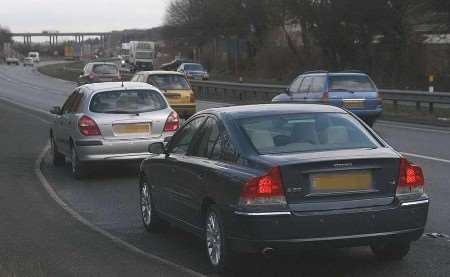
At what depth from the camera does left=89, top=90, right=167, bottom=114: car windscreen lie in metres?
13.5

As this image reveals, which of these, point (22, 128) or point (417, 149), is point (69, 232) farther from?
point (22, 128)

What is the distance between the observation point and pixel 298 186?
21.0 feet

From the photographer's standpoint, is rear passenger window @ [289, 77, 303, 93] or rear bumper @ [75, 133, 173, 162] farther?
rear passenger window @ [289, 77, 303, 93]

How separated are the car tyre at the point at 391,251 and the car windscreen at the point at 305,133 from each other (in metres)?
0.85

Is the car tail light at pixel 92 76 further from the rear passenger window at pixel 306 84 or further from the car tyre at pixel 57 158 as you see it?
the car tyre at pixel 57 158

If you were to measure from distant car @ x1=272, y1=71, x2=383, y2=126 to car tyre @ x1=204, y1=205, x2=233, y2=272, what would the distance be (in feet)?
46.4

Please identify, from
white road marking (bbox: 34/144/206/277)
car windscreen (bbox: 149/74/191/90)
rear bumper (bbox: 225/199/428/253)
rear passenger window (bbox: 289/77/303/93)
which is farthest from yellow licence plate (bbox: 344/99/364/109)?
rear bumper (bbox: 225/199/428/253)

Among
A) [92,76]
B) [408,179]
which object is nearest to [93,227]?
[408,179]

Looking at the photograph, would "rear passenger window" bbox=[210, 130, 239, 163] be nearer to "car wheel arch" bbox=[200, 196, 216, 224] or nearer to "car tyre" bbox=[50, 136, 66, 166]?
"car wheel arch" bbox=[200, 196, 216, 224]

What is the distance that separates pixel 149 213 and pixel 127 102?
4.96m

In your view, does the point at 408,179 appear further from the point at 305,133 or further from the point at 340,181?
the point at 305,133

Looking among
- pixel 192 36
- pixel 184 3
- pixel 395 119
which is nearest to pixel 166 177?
pixel 395 119

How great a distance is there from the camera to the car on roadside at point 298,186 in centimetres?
639

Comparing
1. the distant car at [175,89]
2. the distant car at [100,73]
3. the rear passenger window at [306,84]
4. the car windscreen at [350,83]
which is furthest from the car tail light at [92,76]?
the car windscreen at [350,83]
